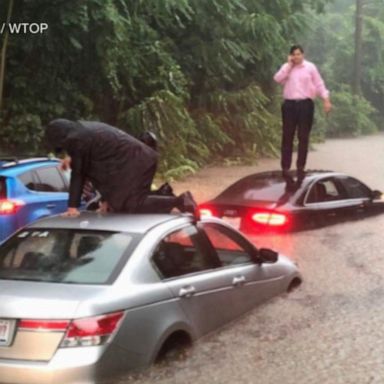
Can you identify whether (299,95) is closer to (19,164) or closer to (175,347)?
(19,164)

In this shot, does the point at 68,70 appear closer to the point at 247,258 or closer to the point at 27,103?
the point at 27,103

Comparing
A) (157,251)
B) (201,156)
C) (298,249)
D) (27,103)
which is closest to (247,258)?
(157,251)

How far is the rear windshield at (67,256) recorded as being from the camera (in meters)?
5.55

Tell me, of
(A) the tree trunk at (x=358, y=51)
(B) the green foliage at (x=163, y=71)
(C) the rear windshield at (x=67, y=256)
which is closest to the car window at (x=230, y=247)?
(C) the rear windshield at (x=67, y=256)

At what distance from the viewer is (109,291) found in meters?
5.25

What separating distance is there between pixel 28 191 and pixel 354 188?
5.33 metres

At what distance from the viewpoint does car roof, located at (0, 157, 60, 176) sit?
975 centimetres

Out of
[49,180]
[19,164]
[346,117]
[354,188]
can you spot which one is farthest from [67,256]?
[346,117]

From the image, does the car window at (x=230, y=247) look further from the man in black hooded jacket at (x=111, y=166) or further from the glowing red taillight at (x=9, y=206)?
the glowing red taillight at (x=9, y=206)

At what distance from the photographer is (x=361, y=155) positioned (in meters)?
29.0

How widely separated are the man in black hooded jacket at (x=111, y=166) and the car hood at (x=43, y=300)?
1761 mm

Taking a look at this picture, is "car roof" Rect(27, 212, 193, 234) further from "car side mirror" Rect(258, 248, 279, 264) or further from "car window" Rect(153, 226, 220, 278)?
"car side mirror" Rect(258, 248, 279, 264)

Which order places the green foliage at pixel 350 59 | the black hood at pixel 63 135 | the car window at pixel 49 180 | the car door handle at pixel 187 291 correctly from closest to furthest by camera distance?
1. the car door handle at pixel 187 291
2. the black hood at pixel 63 135
3. the car window at pixel 49 180
4. the green foliage at pixel 350 59

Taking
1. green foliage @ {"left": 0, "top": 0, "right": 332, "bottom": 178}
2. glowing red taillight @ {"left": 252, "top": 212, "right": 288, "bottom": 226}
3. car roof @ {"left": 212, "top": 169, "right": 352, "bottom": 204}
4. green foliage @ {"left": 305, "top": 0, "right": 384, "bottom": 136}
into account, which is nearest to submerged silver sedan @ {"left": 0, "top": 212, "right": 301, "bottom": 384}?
glowing red taillight @ {"left": 252, "top": 212, "right": 288, "bottom": 226}
